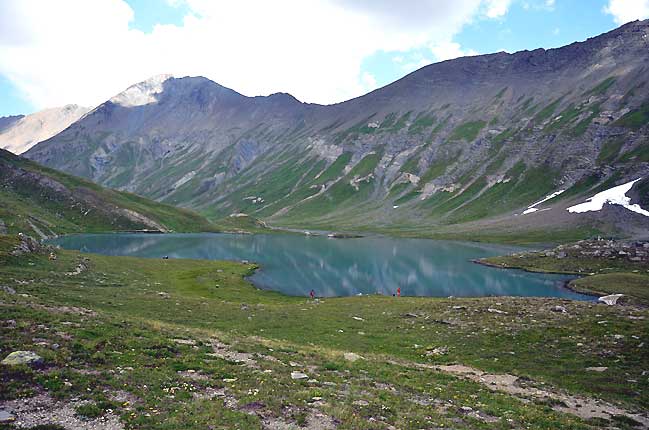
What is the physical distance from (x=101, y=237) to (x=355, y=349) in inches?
5779

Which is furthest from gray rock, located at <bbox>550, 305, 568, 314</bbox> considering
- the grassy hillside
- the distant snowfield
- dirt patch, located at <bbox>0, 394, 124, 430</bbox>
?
the distant snowfield

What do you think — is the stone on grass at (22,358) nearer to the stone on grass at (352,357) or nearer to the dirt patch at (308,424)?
the dirt patch at (308,424)

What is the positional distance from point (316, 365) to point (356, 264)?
92.7 m

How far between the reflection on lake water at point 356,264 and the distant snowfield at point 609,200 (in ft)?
169

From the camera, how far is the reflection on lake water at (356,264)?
279 feet

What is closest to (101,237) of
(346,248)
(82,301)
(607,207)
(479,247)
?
(346,248)

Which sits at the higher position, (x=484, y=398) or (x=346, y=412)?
(x=346, y=412)

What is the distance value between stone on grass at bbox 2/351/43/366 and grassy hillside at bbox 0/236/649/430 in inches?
16.1

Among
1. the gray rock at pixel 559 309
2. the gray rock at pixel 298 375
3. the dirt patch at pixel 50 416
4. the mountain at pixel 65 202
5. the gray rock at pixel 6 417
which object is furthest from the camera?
the mountain at pixel 65 202

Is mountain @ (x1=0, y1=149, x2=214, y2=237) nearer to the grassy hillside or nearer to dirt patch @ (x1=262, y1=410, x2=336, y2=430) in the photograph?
the grassy hillside

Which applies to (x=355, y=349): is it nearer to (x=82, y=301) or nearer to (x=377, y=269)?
(x=82, y=301)

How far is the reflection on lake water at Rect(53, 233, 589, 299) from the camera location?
279ft

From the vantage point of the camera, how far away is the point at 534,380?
1054 inches

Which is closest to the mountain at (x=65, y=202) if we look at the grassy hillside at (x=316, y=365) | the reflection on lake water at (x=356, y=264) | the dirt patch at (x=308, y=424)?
the reflection on lake water at (x=356, y=264)
